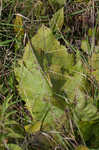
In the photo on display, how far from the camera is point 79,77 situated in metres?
1.30

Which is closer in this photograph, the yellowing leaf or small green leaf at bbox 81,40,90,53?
the yellowing leaf

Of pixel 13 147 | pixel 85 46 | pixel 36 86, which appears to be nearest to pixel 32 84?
pixel 36 86

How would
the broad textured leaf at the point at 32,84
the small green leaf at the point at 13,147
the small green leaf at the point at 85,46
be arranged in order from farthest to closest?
the small green leaf at the point at 85,46 < the broad textured leaf at the point at 32,84 < the small green leaf at the point at 13,147

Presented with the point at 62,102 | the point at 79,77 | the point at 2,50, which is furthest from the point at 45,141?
the point at 2,50

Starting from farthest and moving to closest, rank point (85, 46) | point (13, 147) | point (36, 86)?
point (85, 46), point (36, 86), point (13, 147)

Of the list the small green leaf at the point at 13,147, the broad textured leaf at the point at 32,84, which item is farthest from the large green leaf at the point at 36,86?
the small green leaf at the point at 13,147

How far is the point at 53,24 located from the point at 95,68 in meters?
0.40

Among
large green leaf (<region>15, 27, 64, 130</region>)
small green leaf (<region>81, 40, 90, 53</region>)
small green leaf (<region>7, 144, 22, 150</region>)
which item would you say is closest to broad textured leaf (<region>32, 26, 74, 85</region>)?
large green leaf (<region>15, 27, 64, 130</region>)

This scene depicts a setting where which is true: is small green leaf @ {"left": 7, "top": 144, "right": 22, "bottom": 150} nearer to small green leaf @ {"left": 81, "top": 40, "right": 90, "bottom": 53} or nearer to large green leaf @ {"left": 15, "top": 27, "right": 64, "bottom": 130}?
large green leaf @ {"left": 15, "top": 27, "right": 64, "bottom": 130}

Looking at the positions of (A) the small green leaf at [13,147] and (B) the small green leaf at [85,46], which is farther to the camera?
(B) the small green leaf at [85,46]

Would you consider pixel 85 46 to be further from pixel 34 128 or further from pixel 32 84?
pixel 34 128

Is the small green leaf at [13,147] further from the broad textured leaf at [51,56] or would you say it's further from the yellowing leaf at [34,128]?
the broad textured leaf at [51,56]

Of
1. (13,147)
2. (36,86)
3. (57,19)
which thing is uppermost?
(57,19)

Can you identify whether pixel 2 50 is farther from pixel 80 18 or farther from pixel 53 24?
pixel 80 18
